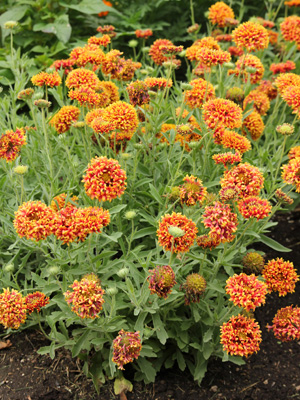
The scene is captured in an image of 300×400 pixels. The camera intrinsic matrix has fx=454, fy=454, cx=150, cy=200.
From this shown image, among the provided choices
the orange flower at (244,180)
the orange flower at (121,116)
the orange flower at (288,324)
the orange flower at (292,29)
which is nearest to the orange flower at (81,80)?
the orange flower at (121,116)

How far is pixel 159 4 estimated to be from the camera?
5652 mm

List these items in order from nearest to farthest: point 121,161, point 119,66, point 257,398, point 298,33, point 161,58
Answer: point 257,398, point 121,161, point 119,66, point 161,58, point 298,33

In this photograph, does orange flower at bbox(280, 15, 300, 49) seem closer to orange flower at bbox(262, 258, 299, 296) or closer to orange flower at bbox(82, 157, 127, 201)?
orange flower at bbox(262, 258, 299, 296)

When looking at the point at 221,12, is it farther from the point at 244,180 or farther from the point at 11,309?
the point at 11,309

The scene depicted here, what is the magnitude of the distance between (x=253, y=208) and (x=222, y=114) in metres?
0.64

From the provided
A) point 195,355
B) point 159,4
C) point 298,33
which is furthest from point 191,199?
point 159,4

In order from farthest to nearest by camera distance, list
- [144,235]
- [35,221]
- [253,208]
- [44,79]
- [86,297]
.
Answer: [44,79] < [144,235] < [253,208] < [35,221] < [86,297]

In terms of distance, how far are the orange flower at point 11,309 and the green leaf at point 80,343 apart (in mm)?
324

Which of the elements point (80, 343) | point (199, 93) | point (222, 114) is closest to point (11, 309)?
point (80, 343)

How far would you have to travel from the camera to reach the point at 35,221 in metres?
2.07

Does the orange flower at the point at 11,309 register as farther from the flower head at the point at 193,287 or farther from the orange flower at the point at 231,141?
the orange flower at the point at 231,141

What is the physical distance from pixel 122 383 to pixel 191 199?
1.14m

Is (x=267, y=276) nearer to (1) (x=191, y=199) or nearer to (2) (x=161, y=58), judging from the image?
(1) (x=191, y=199)

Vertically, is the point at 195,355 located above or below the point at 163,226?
below
